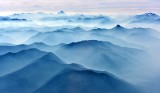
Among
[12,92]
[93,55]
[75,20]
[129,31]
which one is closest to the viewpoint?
[12,92]

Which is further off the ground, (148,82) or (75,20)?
(148,82)

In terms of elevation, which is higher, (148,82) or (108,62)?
(148,82)

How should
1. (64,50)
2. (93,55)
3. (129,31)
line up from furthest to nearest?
(129,31) < (64,50) < (93,55)

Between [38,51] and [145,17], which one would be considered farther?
[145,17]

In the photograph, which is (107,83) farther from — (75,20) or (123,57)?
(75,20)

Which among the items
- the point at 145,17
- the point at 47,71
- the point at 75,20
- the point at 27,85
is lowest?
the point at 75,20

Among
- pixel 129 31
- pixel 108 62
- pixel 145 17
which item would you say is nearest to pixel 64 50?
pixel 108 62

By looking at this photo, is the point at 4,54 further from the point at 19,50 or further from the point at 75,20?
the point at 75,20

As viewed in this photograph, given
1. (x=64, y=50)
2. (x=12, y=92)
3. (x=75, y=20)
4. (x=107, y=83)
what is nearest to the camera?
(x=12, y=92)

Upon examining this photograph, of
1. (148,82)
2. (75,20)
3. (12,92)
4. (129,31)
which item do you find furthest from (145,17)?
(12,92)
